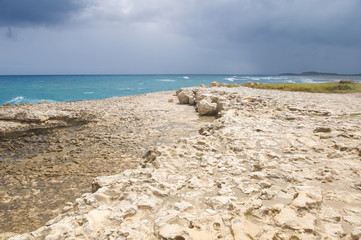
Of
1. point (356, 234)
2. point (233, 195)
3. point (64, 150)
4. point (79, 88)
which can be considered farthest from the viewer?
point (79, 88)

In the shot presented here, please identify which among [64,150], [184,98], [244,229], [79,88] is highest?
[184,98]

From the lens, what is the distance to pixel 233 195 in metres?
3.51

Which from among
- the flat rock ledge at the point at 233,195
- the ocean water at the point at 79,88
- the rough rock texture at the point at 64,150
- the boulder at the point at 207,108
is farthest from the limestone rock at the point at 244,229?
the ocean water at the point at 79,88

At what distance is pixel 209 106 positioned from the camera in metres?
15.0

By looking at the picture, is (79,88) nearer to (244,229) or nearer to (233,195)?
(233,195)

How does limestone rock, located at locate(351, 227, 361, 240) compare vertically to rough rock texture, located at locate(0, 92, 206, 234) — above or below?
above

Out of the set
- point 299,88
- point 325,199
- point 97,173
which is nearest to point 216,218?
point 325,199

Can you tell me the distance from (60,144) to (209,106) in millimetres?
9595

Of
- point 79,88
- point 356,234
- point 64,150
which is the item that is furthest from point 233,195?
point 79,88

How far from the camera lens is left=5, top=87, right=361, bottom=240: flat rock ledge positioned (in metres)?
2.64

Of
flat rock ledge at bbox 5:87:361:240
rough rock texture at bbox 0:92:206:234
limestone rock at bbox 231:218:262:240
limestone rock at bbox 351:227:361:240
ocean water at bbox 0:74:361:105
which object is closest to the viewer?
limestone rock at bbox 351:227:361:240

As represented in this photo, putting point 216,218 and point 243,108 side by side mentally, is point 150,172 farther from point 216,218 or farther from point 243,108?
point 243,108

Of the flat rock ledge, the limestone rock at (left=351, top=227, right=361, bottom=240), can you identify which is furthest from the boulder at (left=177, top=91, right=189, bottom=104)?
the limestone rock at (left=351, top=227, right=361, bottom=240)

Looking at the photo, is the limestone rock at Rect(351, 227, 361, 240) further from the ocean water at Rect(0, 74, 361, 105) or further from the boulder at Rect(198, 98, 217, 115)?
the ocean water at Rect(0, 74, 361, 105)
